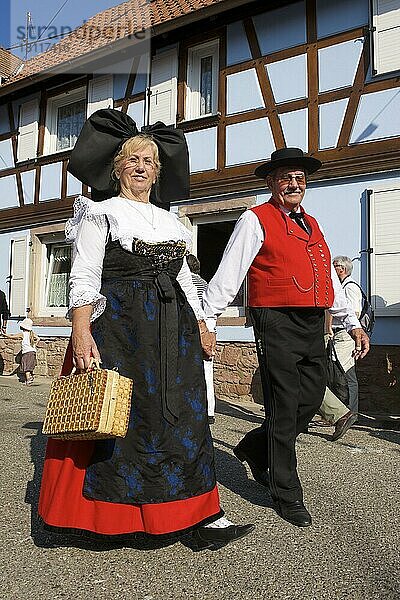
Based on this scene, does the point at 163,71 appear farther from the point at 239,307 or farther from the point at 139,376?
the point at 139,376

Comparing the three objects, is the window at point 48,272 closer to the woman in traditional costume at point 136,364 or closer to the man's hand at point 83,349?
the woman in traditional costume at point 136,364

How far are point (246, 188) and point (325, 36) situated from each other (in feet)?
7.24

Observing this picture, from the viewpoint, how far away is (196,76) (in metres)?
9.91

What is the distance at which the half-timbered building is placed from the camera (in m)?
7.75

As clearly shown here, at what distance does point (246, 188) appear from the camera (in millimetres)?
8891

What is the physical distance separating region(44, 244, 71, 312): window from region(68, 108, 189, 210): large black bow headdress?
28.8ft

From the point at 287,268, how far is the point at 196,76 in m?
7.49

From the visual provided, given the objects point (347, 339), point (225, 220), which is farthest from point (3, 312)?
point (347, 339)

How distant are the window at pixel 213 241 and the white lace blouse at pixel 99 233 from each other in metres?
6.12

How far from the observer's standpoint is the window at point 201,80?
9703 millimetres

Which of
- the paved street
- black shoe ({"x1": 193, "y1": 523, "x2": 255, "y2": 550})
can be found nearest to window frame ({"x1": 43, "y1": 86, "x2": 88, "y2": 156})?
the paved street

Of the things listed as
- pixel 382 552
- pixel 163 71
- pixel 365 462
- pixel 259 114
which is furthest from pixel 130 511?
pixel 163 71

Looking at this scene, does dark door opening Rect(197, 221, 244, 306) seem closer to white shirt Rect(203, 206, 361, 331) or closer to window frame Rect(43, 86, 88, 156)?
window frame Rect(43, 86, 88, 156)

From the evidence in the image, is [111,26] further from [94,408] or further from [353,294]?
[94,408]
